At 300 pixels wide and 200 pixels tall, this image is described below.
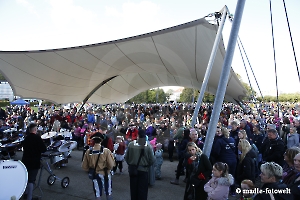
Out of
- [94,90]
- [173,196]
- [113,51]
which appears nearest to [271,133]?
[173,196]

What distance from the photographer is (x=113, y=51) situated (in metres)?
9.26

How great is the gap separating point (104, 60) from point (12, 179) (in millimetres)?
7649

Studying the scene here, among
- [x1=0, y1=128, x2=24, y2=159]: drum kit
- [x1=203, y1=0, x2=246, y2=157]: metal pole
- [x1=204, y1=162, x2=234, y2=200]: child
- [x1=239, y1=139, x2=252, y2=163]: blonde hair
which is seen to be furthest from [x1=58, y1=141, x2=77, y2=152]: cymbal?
[x1=239, y1=139, x2=252, y2=163]: blonde hair

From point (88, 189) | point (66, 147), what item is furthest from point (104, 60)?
point (88, 189)

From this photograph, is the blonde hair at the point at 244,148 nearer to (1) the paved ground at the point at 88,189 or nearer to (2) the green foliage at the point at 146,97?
(1) the paved ground at the point at 88,189

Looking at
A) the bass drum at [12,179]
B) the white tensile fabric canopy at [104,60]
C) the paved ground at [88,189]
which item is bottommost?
the paved ground at [88,189]

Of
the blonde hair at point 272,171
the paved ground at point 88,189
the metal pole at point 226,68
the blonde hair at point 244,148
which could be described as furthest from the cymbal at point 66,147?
the blonde hair at point 272,171

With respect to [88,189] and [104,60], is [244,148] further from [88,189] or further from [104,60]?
[104,60]

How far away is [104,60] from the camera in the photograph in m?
10.2

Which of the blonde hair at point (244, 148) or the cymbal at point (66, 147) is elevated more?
the blonde hair at point (244, 148)

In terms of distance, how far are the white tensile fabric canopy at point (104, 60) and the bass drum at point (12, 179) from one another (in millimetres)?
5429

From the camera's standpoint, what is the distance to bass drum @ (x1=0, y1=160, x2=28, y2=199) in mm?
3209

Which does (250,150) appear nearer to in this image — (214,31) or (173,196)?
(173,196)

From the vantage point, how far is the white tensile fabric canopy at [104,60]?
7.77 m
